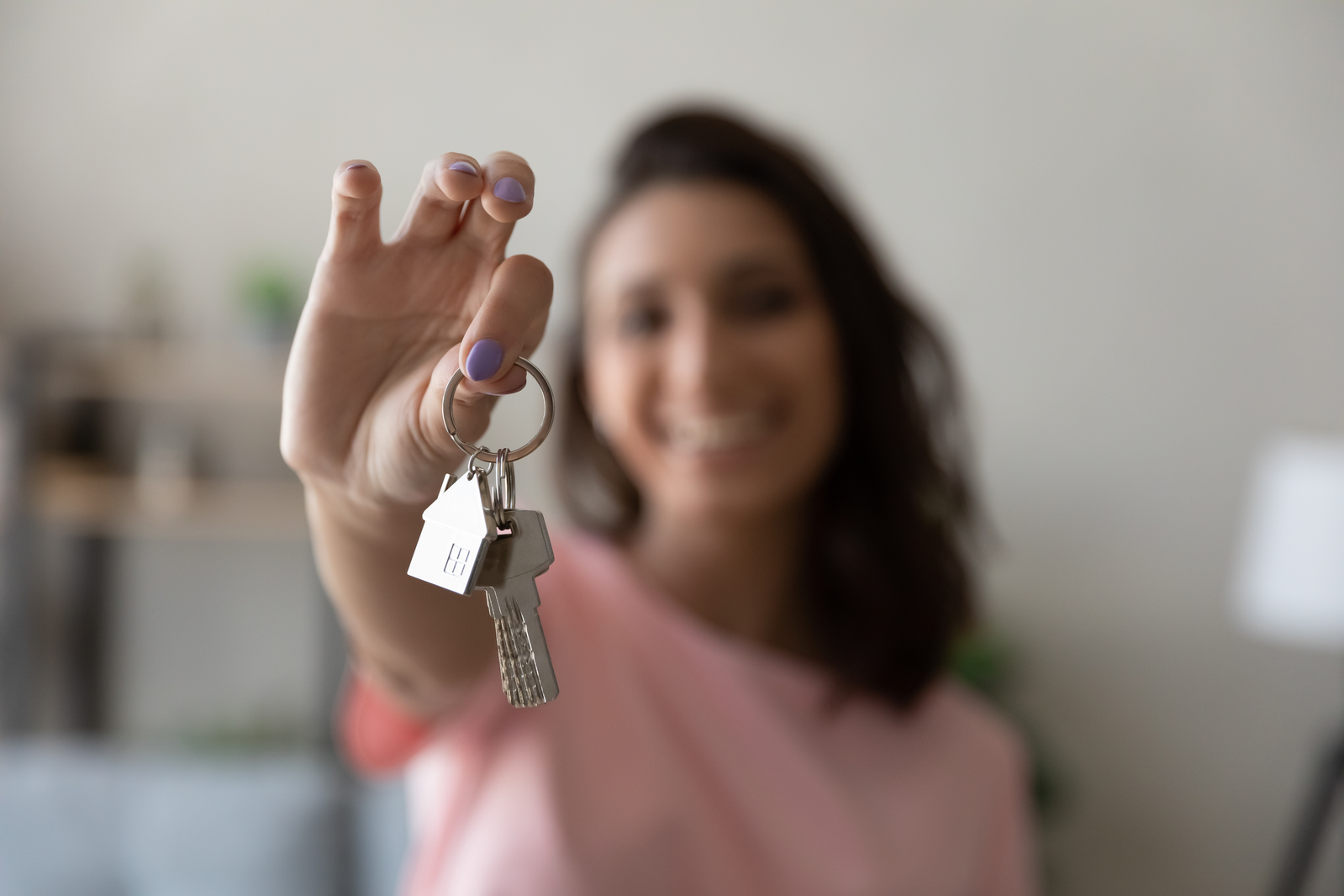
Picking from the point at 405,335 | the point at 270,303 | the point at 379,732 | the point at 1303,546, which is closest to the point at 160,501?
the point at 270,303

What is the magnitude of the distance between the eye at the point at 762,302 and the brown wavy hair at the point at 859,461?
0.06m

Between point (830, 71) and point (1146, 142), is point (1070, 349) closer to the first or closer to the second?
point (1146, 142)

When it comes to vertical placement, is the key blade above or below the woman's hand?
below

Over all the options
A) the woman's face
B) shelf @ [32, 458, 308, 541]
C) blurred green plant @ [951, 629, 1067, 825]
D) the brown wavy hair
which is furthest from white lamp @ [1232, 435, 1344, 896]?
shelf @ [32, 458, 308, 541]

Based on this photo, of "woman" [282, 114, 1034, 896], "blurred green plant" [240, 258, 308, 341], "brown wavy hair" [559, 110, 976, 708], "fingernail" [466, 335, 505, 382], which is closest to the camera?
"fingernail" [466, 335, 505, 382]

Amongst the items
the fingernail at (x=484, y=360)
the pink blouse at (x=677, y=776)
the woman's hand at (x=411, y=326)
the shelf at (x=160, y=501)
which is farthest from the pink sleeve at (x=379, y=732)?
the shelf at (x=160, y=501)

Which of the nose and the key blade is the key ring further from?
the nose

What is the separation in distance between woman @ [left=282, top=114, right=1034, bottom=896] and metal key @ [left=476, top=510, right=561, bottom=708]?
0.19 m

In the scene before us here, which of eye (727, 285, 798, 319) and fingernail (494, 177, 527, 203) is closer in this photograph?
fingernail (494, 177, 527, 203)

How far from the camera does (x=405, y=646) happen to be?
0.64 meters

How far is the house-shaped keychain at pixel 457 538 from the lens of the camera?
286 mm

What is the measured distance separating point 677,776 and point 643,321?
439 mm

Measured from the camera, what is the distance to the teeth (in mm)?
880

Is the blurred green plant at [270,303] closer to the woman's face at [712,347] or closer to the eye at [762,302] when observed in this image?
the woman's face at [712,347]
